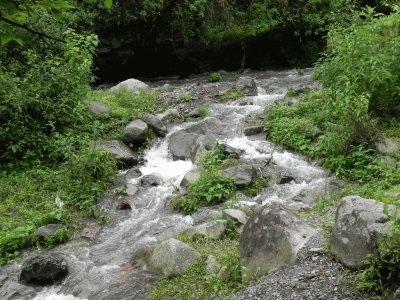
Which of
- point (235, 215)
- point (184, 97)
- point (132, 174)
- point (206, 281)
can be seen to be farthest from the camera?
point (184, 97)

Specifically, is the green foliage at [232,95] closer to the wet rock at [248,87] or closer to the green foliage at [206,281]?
the wet rock at [248,87]

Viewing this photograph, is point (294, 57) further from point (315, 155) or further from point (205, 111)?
point (315, 155)

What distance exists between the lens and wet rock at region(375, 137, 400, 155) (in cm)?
911

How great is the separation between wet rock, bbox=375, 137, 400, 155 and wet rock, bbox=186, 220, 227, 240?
3986 mm

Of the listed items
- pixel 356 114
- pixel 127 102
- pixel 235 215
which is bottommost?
pixel 235 215

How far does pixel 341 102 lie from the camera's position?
31.5 feet

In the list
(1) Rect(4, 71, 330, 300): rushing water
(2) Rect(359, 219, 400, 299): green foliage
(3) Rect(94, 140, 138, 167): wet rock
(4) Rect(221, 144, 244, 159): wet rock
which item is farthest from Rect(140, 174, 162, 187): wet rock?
(2) Rect(359, 219, 400, 299): green foliage

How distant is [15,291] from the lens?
22.6 ft

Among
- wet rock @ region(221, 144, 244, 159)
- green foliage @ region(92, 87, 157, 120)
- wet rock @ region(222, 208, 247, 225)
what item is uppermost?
green foliage @ region(92, 87, 157, 120)

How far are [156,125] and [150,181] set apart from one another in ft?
9.10

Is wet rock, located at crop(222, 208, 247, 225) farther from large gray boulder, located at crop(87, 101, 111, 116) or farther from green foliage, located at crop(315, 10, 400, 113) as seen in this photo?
large gray boulder, located at crop(87, 101, 111, 116)

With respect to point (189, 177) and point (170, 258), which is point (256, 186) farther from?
point (170, 258)

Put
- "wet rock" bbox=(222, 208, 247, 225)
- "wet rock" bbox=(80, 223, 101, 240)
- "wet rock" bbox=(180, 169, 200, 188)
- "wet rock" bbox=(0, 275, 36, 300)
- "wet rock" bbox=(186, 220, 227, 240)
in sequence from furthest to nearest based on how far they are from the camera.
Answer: "wet rock" bbox=(180, 169, 200, 188) → "wet rock" bbox=(80, 223, 101, 240) → "wet rock" bbox=(222, 208, 247, 225) → "wet rock" bbox=(186, 220, 227, 240) → "wet rock" bbox=(0, 275, 36, 300)

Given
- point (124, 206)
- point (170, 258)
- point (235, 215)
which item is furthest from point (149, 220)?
point (170, 258)
